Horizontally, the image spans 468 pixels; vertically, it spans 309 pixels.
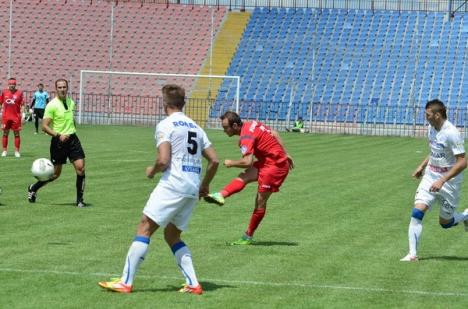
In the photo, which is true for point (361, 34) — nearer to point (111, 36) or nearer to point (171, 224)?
point (111, 36)

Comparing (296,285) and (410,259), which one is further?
(410,259)

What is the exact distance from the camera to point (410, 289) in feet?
36.3

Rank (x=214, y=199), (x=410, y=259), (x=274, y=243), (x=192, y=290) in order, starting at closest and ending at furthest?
(x=192, y=290)
(x=214, y=199)
(x=410, y=259)
(x=274, y=243)

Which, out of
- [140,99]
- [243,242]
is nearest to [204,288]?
[243,242]

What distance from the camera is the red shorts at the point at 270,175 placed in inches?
570

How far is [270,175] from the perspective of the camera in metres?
14.5

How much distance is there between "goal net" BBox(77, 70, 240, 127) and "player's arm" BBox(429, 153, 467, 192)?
39.7 metres

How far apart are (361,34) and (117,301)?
5340cm

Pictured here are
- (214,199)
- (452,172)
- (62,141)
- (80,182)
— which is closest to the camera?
(214,199)

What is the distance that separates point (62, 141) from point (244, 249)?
5.71 meters

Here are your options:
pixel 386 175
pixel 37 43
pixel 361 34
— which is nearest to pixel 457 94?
pixel 361 34

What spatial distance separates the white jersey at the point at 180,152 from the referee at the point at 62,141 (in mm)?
8189

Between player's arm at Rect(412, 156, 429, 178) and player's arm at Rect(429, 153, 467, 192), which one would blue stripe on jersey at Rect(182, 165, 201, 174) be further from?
player's arm at Rect(412, 156, 429, 178)

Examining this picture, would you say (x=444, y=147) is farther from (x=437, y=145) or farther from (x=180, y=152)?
(x=180, y=152)
